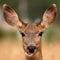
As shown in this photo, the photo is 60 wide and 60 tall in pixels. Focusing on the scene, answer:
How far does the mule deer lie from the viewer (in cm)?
899

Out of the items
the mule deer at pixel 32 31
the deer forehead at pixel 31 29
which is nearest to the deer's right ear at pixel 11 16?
the mule deer at pixel 32 31

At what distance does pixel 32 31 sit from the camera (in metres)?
9.20

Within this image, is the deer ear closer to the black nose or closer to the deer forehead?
the deer forehead

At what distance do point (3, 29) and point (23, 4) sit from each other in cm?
580

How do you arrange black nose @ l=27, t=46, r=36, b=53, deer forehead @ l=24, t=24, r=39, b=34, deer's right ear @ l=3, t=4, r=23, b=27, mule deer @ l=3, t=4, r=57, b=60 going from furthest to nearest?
deer's right ear @ l=3, t=4, r=23, b=27
deer forehead @ l=24, t=24, r=39, b=34
mule deer @ l=3, t=4, r=57, b=60
black nose @ l=27, t=46, r=36, b=53

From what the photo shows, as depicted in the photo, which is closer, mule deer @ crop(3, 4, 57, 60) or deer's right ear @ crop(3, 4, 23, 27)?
mule deer @ crop(3, 4, 57, 60)

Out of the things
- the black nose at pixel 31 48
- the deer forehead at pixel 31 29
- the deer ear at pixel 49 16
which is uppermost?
the deer ear at pixel 49 16

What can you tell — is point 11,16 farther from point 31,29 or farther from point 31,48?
point 31,48

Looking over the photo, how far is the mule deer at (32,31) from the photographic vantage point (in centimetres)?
899

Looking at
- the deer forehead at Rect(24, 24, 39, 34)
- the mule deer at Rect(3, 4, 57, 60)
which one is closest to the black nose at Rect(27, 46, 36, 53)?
the mule deer at Rect(3, 4, 57, 60)

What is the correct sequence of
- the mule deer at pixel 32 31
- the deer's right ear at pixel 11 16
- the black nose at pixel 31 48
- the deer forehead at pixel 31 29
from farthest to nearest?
the deer's right ear at pixel 11 16 < the deer forehead at pixel 31 29 < the mule deer at pixel 32 31 < the black nose at pixel 31 48

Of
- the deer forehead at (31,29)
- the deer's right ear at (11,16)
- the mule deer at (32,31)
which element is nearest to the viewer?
the mule deer at (32,31)

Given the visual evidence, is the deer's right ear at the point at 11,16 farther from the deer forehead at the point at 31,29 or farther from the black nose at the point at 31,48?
the black nose at the point at 31,48

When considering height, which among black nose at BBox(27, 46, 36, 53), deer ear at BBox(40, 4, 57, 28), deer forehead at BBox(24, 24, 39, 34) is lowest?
black nose at BBox(27, 46, 36, 53)
